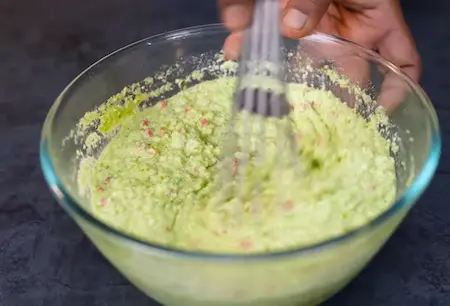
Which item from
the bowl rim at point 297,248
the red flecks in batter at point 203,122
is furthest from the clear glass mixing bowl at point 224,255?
the red flecks in batter at point 203,122

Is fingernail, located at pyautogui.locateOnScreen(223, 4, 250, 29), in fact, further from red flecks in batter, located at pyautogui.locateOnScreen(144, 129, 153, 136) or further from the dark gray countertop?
the dark gray countertop

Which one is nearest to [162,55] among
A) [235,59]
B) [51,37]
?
[235,59]

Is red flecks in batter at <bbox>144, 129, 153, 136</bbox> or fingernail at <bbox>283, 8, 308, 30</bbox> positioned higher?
fingernail at <bbox>283, 8, 308, 30</bbox>

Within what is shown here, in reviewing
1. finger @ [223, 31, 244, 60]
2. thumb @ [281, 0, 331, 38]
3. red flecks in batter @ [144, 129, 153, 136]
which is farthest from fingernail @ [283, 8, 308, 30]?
red flecks in batter @ [144, 129, 153, 136]

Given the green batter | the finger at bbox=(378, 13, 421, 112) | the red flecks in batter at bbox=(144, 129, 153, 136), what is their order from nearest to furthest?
the green batter < the red flecks in batter at bbox=(144, 129, 153, 136) < the finger at bbox=(378, 13, 421, 112)

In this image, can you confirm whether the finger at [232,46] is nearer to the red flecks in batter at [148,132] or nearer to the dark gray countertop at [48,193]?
the red flecks in batter at [148,132]

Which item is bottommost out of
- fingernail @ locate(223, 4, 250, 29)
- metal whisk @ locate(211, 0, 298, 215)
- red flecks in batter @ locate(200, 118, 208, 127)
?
red flecks in batter @ locate(200, 118, 208, 127)

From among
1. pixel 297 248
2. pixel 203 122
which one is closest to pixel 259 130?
pixel 203 122
